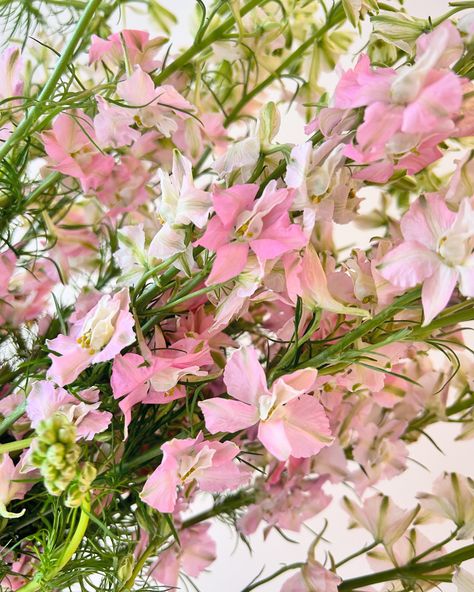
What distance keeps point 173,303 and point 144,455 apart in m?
0.09

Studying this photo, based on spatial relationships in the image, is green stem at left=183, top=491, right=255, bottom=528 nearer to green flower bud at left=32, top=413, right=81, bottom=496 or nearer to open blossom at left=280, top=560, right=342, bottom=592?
open blossom at left=280, top=560, right=342, bottom=592

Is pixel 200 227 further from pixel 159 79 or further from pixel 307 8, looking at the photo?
pixel 307 8

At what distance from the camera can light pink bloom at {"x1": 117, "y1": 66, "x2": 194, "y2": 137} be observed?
1.46 ft

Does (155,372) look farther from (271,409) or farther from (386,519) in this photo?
(386,519)

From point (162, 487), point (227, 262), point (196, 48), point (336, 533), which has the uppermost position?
→ point (196, 48)

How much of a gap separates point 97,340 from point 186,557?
0.23m

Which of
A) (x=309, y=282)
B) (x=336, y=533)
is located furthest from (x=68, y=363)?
(x=336, y=533)

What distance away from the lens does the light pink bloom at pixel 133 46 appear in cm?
48

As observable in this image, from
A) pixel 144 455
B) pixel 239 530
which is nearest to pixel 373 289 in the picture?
pixel 144 455

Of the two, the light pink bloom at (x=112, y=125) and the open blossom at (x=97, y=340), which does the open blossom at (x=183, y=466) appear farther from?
the light pink bloom at (x=112, y=125)

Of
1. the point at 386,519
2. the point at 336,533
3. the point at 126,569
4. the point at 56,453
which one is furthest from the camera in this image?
the point at 336,533

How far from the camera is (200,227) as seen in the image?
0.38 metres

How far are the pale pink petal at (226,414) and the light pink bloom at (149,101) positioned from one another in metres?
0.16

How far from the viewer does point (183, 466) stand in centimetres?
42
